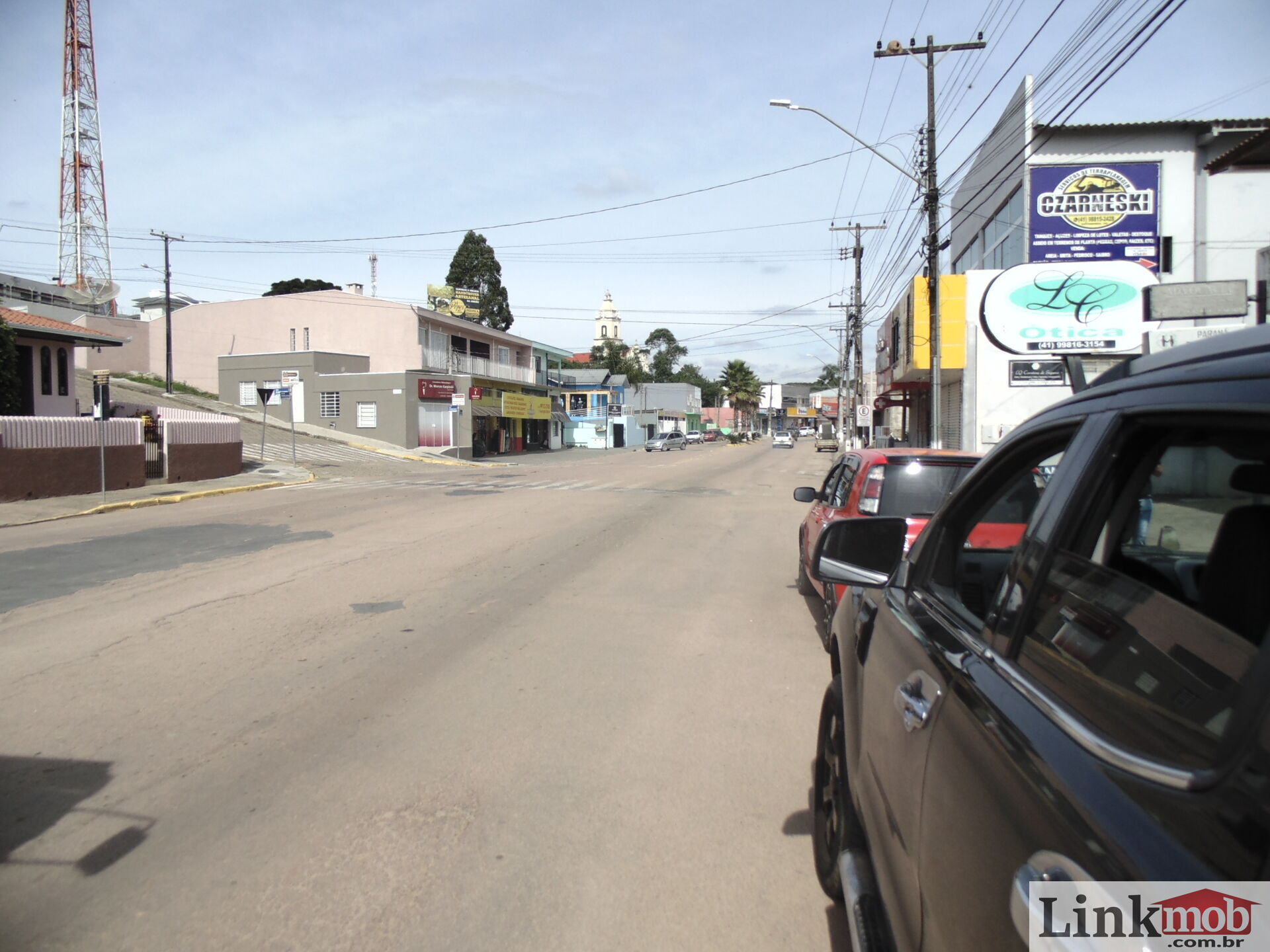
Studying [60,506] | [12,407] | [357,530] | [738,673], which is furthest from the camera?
[12,407]

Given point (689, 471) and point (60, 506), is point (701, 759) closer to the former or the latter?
point (60, 506)

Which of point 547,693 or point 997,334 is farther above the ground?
point 997,334

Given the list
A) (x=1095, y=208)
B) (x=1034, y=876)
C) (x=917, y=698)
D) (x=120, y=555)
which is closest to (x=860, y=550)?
(x=917, y=698)

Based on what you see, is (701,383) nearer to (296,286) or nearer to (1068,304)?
(296,286)

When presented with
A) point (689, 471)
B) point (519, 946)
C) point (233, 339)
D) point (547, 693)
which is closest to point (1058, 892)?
point (519, 946)

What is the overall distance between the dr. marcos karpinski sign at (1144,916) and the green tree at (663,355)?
127980mm

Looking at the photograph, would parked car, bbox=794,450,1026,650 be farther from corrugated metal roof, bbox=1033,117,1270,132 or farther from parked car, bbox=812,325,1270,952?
corrugated metal roof, bbox=1033,117,1270,132

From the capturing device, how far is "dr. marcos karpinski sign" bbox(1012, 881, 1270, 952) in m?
1.06

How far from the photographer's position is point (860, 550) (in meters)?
3.23

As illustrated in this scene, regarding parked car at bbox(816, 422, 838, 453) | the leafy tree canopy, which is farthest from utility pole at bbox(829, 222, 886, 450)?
the leafy tree canopy

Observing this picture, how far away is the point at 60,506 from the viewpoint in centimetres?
1727

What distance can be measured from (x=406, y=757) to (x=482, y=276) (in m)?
66.6

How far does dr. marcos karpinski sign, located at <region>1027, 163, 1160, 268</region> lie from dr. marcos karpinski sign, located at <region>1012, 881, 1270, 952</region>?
22168 millimetres

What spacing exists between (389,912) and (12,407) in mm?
25283
